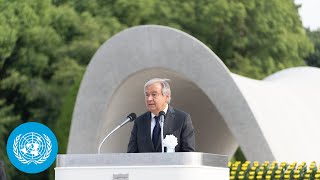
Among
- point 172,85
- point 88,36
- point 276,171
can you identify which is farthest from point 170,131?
point 88,36

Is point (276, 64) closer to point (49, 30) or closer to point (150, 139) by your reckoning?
point (49, 30)

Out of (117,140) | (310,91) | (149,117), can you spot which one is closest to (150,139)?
(149,117)

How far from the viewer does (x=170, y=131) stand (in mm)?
7902

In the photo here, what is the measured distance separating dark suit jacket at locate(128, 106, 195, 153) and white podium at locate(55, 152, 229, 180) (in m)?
0.24

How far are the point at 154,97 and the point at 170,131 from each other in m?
0.35

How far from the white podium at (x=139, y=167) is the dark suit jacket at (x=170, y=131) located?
24 cm

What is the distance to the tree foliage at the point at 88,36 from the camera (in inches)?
1150

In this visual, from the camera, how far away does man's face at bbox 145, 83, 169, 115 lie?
303 inches

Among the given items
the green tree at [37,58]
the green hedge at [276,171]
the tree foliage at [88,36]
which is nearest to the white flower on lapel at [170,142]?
the green hedge at [276,171]

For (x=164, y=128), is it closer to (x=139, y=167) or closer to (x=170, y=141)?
(x=170, y=141)

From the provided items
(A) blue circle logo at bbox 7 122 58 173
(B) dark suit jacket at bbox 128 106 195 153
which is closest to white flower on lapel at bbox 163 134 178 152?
(B) dark suit jacket at bbox 128 106 195 153

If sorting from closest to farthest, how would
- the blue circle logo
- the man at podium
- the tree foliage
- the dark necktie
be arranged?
the man at podium < the dark necktie < the blue circle logo < the tree foliage

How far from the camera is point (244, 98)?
16062 mm

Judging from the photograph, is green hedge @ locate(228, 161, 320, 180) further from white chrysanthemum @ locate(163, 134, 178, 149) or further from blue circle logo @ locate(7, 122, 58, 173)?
white chrysanthemum @ locate(163, 134, 178, 149)
